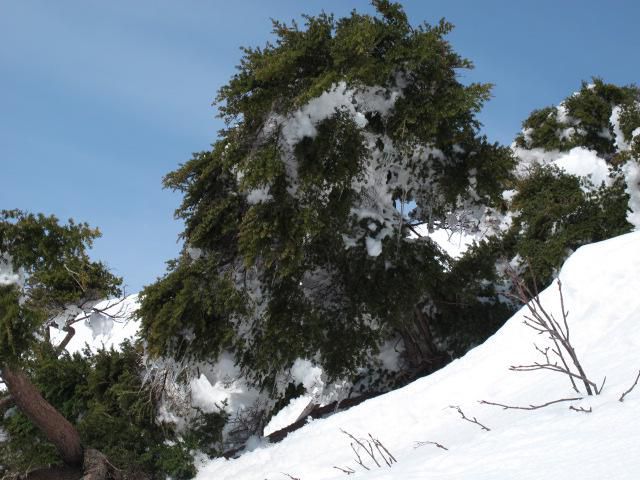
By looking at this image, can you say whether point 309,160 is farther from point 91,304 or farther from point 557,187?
point 557,187

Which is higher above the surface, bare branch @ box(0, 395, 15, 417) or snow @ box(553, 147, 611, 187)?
snow @ box(553, 147, 611, 187)

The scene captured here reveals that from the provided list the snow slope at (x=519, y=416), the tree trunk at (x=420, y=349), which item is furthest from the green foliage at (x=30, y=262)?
the tree trunk at (x=420, y=349)

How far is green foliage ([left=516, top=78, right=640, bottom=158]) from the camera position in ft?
65.7

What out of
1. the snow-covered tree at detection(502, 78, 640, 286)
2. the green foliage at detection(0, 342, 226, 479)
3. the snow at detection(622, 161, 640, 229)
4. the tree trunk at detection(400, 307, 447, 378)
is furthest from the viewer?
the snow-covered tree at detection(502, 78, 640, 286)

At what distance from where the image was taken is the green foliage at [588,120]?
20016 millimetres

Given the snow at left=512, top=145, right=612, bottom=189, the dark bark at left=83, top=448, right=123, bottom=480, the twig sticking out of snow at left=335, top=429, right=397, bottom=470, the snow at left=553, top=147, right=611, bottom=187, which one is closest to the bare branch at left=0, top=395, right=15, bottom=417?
the dark bark at left=83, top=448, right=123, bottom=480

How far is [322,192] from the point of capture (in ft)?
39.0

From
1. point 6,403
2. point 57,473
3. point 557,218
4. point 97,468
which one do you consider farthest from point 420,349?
point 6,403

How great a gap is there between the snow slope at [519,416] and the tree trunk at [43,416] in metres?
3.90

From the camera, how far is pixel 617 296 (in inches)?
256

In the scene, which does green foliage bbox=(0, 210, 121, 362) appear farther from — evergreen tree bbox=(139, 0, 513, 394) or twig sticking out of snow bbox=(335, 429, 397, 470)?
twig sticking out of snow bbox=(335, 429, 397, 470)

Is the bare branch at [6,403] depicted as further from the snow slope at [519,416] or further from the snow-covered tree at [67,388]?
the snow slope at [519,416]

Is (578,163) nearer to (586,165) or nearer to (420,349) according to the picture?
(586,165)

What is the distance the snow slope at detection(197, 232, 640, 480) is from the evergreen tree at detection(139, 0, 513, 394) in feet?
11.2
